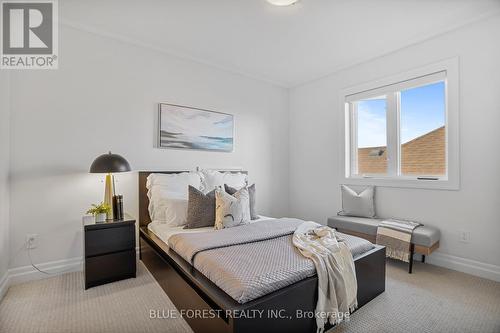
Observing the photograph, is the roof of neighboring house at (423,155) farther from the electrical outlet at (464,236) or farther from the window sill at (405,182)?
the electrical outlet at (464,236)

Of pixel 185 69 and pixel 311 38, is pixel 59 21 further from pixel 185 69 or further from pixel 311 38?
pixel 311 38

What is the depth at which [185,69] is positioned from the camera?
11.1 ft

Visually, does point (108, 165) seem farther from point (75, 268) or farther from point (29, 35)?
point (29, 35)

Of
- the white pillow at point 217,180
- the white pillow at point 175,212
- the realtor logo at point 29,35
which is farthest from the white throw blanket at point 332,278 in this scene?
the realtor logo at point 29,35

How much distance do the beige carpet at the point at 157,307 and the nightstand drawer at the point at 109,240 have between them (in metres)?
0.34

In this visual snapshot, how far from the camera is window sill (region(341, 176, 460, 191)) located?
2.74m

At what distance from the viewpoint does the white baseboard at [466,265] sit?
2445 mm

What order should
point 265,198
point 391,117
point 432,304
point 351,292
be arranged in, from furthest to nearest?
point 265,198 → point 391,117 → point 432,304 → point 351,292

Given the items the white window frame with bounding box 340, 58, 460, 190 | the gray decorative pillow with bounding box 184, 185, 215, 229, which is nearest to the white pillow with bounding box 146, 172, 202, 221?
the gray decorative pillow with bounding box 184, 185, 215, 229

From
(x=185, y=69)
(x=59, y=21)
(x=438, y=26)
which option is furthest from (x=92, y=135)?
(x=438, y=26)

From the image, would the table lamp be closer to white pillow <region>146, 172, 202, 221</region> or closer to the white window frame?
white pillow <region>146, 172, 202, 221</region>

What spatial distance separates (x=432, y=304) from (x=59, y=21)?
4.44m

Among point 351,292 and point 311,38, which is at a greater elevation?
point 311,38

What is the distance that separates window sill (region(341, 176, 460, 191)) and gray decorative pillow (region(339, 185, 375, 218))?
0.13m
